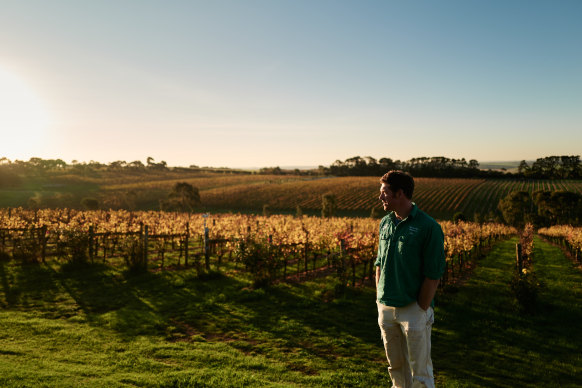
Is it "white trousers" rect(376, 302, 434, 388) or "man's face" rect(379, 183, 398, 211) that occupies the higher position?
"man's face" rect(379, 183, 398, 211)

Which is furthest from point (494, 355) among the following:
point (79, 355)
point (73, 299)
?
point (73, 299)

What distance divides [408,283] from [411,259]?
9.2 inches

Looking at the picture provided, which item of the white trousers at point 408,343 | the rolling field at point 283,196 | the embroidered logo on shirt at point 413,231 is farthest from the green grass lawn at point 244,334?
the rolling field at point 283,196

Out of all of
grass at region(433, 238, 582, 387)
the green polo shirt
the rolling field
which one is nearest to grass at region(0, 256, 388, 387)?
grass at region(433, 238, 582, 387)

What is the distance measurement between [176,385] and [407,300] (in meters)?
3.57

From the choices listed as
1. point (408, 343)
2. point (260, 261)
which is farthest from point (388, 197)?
point (260, 261)

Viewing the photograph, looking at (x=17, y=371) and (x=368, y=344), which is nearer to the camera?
(x=17, y=371)

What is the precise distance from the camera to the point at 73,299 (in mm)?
10039

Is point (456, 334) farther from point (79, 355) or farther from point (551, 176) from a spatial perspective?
point (551, 176)

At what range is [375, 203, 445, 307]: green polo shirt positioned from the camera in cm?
315

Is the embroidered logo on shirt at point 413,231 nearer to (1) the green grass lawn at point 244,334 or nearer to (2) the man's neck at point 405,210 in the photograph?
(2) the man's neck at point 405,210

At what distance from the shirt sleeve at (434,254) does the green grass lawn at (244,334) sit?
2996 mm

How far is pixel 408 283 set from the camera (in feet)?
10.6

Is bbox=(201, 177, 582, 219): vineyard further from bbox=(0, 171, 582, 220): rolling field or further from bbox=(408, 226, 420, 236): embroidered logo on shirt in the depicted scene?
bbox=(408, 226, 420, 236): embroidered logo on shirt
